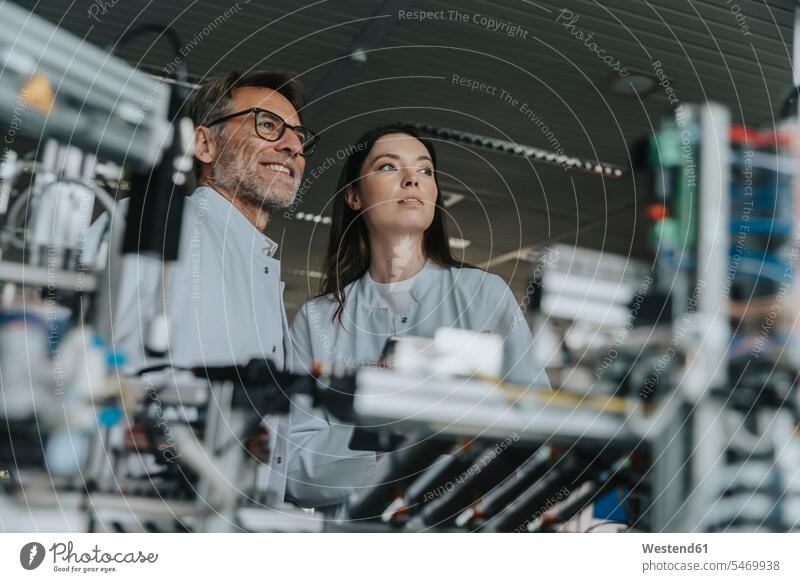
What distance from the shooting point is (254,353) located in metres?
1.28

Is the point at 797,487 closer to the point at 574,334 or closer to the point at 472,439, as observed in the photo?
the point at 574,334

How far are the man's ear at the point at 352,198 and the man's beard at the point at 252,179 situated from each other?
79 mm

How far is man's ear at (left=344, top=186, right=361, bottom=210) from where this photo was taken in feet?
4.43

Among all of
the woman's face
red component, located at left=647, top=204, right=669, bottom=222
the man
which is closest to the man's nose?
the man

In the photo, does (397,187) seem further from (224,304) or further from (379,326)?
(224,304)

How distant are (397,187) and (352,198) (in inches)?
3.1

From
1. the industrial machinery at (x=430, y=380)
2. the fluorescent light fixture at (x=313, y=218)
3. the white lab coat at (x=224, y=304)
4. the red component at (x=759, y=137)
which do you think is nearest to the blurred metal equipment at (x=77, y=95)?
the industrial machinery at (x=430, y=380)

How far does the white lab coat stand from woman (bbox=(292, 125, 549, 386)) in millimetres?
78

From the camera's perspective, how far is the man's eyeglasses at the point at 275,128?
132 centimetres

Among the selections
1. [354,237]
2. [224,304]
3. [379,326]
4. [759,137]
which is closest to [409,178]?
[354,237]

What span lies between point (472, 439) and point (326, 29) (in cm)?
70

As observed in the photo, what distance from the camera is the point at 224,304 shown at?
1279mm

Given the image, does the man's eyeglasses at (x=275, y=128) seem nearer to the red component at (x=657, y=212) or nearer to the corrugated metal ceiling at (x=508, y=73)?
the corrugated metal ceiling at (x=508, y=73)
